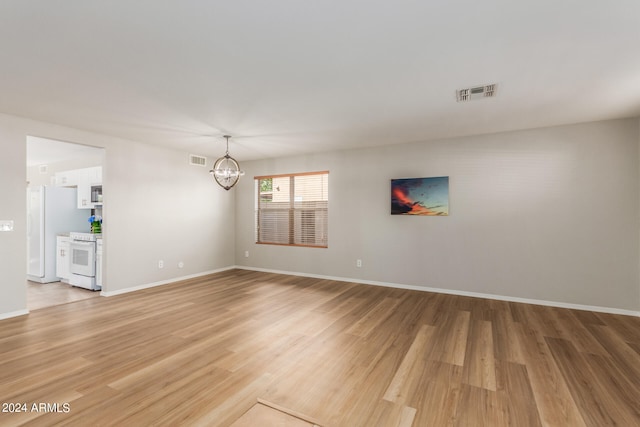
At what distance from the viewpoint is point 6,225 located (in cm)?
377

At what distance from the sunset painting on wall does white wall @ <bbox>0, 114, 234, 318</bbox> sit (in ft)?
13.2

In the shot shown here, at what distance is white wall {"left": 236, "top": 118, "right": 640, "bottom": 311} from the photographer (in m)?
4.05

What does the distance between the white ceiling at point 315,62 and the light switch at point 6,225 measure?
1.38 m

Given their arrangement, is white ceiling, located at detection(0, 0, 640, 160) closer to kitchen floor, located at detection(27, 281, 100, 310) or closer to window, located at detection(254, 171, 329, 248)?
window, located at detection(254, 171, 329, 248)

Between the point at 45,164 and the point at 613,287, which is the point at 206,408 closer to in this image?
the point at 613,287

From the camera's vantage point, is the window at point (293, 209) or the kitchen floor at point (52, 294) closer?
the kitchen floor at point (52, 294)

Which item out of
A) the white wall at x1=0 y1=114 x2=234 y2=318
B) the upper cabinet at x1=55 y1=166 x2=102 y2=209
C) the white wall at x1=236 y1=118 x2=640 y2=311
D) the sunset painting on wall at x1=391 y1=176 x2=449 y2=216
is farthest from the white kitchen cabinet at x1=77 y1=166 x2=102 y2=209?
the sunset painting on wall at x1=391 y1=176 x2=449 y2=216

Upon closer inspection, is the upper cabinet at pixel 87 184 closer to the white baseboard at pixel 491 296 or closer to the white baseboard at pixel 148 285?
the white baseboard at pixel 148 285

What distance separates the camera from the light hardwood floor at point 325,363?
2002mm

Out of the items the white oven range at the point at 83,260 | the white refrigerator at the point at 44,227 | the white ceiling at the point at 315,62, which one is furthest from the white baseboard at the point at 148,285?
the white ceiling at the point at 315,62

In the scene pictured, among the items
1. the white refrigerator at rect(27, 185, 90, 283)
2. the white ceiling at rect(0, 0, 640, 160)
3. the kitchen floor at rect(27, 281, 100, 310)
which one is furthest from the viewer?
the white refrigerator at rect(27, 185, 90, 283)

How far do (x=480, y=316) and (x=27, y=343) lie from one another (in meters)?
5.19

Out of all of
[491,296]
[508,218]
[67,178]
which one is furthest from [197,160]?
[491,296]

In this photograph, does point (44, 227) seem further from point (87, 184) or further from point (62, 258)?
point (87, 184)
